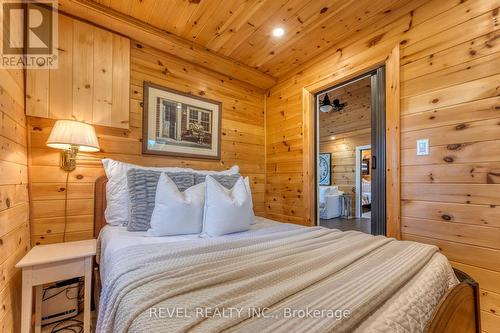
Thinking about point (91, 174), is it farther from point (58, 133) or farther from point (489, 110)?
point (489, 110)

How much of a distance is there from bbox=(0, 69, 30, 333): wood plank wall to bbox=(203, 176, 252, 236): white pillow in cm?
107

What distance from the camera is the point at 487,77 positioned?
4.51ft

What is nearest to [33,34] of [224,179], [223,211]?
[224,179]

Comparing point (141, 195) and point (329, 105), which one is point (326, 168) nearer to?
point (329, 105)

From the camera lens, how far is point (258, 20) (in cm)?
189

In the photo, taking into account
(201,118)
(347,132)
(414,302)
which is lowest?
(414,302)

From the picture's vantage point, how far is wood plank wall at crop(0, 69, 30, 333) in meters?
1.17

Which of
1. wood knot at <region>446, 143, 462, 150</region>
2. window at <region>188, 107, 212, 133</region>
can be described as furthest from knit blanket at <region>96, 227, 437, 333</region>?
window at <region>188, 107, 212, 133</region>

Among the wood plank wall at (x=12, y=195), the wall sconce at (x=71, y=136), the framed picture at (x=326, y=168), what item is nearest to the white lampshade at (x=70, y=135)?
the wall sconce at (x=71, y=136)

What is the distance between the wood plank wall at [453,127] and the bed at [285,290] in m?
0.42

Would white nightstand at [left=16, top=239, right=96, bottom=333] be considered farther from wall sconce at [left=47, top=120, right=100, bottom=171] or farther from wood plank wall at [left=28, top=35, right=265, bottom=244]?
wall sconce at [left=47, top=120, right=100, bottom=171]

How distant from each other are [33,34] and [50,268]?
1.66 meters

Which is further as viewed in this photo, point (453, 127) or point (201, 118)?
point (201, 118)

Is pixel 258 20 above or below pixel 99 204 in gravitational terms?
above
